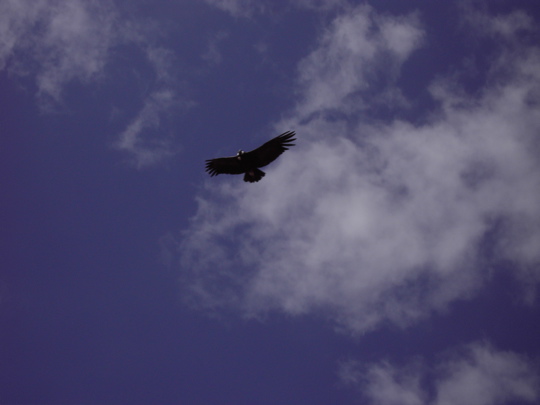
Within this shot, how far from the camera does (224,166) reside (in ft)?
85.1

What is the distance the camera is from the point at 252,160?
25266 mm

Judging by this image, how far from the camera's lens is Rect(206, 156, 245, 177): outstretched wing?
25.6 meters

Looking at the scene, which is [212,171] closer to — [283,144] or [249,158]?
[249,158]

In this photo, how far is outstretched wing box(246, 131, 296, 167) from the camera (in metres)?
24.6

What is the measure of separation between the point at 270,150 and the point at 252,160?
1034 millimetres

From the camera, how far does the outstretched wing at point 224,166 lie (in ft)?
83.9

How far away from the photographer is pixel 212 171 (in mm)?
26141

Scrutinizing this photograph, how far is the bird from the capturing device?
24750 mm

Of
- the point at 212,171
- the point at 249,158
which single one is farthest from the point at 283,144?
the point at 212,171

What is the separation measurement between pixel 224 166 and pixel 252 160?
1.59m

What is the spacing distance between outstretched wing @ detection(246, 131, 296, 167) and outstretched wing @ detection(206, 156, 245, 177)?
0.79 m

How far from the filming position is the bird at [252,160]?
24750 mm

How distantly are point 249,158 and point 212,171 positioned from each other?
7.19 ft

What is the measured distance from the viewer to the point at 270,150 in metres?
25.0
